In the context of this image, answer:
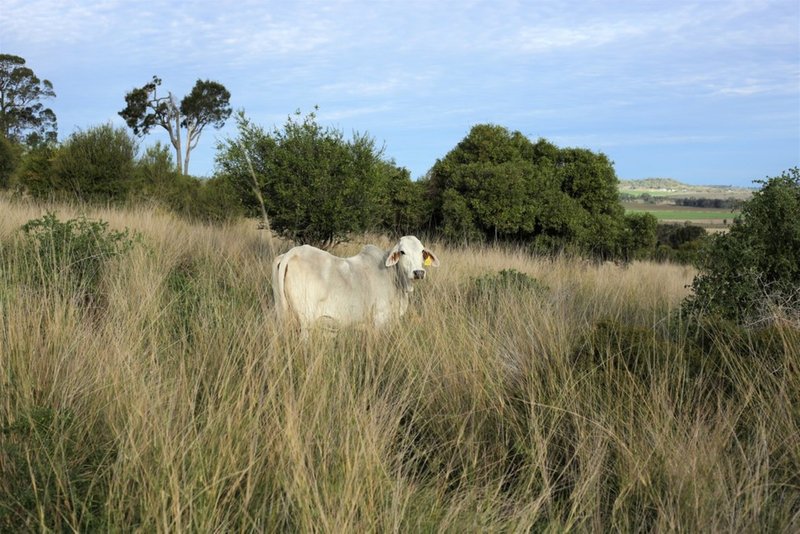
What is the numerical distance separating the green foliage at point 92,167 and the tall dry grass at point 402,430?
11887mm


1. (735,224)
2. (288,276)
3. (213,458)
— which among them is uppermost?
(735,224)

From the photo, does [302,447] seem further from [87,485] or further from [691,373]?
[691,373]

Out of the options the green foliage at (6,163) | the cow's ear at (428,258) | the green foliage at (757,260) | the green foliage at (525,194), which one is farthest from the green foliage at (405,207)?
the green foliage at (6,163)

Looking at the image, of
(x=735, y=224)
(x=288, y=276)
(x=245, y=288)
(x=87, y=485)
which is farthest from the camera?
(x=245, y=288)

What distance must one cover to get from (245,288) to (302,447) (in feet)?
16.0

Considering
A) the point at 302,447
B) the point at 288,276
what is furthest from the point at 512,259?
the point at 302,447

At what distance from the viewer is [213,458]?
10.3 ft

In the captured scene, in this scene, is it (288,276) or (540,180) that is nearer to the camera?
(288,276)

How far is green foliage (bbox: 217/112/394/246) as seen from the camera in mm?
11039

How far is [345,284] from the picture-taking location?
21.1 ft

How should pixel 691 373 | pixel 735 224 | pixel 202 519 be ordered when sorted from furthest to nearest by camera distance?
1. pixel 735 224
2. pixel 691 373
3. pixel 202 519

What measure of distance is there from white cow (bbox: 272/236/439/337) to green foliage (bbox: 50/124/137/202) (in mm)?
12408

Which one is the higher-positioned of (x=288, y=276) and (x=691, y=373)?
(x=288, y=276)

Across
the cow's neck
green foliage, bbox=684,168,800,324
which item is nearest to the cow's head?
the cow's neck
